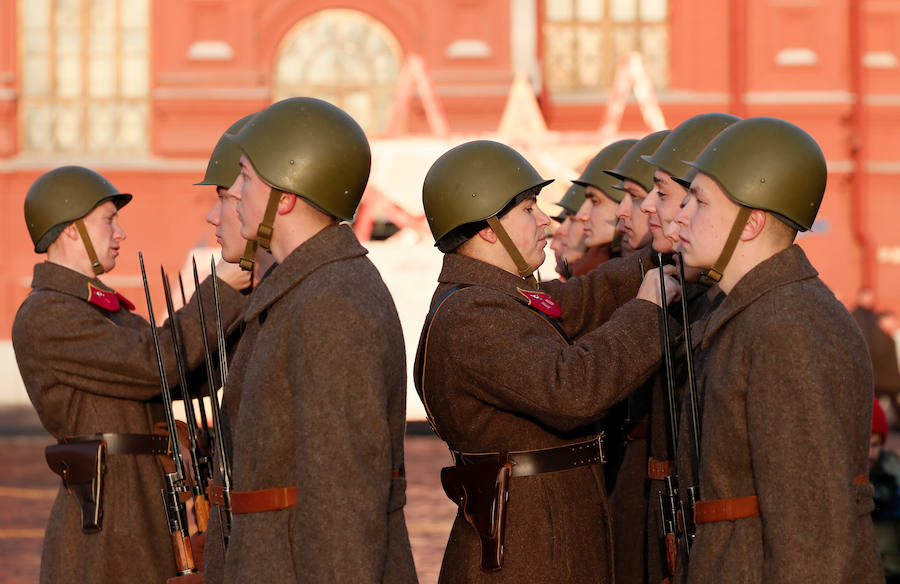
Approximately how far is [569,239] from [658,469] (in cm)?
184

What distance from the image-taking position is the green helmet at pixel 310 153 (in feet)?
10.6

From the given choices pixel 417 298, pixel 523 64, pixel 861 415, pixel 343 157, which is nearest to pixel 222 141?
pixel 343 157

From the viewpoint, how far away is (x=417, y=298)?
39.5 ft

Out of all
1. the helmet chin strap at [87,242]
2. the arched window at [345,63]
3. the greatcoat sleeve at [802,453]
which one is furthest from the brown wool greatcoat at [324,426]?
the arched window at [345,63]

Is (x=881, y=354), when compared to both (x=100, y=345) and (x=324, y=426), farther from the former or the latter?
(x=324, y=426)

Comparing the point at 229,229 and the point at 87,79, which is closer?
the point at 229,229

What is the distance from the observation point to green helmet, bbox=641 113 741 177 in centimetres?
390

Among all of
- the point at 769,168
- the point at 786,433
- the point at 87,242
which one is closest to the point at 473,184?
the point at 769,168

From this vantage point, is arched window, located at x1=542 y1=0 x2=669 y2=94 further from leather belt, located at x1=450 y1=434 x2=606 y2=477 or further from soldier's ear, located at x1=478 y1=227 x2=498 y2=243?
leather belt, located at x1=450 y1=434 x2=606 y2=477

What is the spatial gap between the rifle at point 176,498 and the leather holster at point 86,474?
0.23 meters

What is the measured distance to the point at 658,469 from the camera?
4.06 m

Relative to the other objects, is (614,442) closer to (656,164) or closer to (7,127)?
(656,164)

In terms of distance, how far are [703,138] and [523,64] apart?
13634 mm

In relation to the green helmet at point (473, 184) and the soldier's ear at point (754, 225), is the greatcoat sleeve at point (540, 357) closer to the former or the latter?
the green helmet at point (473, 184)
